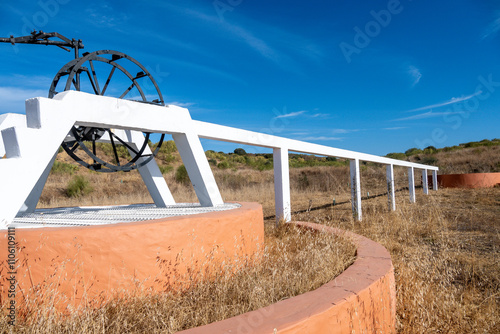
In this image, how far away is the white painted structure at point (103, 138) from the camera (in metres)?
2.94

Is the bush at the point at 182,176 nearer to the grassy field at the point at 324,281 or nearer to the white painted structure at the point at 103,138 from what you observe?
the white painted structure at the point at 103,138

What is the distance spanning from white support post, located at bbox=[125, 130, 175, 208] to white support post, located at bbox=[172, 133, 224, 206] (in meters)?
1.02

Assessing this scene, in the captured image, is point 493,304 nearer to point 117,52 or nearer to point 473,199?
point 117,52

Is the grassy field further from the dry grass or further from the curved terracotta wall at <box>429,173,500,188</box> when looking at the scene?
the curved terracotta wall at <box>429,173,500,188</box>

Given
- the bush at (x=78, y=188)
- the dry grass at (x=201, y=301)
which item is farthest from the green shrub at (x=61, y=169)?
the dry grass at (x=201, y=301)

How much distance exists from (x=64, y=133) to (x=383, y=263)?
129 inches

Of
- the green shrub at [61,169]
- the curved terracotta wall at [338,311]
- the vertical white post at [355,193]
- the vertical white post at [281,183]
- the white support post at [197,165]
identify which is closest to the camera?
the curved terracotta wall at [338,311]

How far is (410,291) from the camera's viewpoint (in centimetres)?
332

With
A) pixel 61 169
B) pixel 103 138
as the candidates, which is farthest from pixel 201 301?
pixel 61 169

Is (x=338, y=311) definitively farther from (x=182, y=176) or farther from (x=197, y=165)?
(x=182, y=176)

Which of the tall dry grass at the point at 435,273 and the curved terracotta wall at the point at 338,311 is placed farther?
the tall dry grass at the point at 435,273

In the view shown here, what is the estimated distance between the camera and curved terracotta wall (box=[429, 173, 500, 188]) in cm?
1961

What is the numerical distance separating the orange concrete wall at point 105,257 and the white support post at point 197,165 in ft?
4.63

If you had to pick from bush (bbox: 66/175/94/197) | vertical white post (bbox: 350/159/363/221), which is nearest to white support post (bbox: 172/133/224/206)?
vertical white post (bbox: 350/159/363/221)
